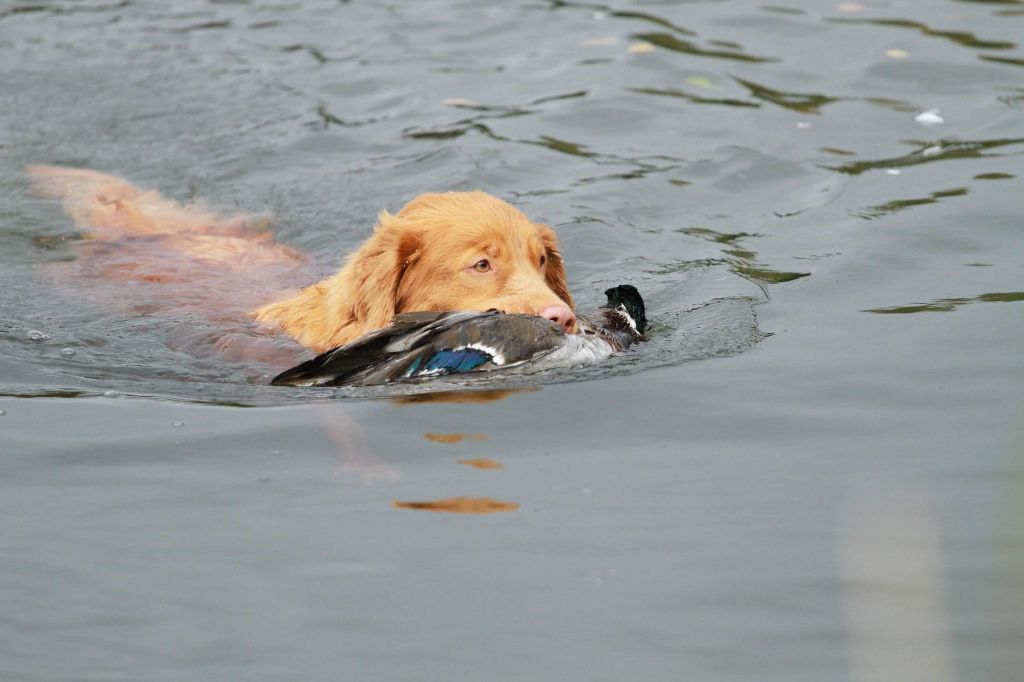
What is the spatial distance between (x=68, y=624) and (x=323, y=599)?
633mm

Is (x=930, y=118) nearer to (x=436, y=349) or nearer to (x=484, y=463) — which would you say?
(x=436, y=349)

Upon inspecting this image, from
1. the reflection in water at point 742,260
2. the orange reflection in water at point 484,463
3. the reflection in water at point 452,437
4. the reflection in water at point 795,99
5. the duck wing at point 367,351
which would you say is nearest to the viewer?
the orange reflection in water at point 484,463

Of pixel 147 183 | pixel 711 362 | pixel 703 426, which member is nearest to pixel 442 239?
pixel 711 362

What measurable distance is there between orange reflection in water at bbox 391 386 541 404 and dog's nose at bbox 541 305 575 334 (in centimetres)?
33

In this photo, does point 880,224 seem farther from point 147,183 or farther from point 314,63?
point 314,63

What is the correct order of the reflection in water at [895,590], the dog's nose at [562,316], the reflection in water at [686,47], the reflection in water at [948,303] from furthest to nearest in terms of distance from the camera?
the reflection in water at [686,47]
the reflection in water at [948,303]
the dog's nose at [562,316]
the reflection in water at [895,590]

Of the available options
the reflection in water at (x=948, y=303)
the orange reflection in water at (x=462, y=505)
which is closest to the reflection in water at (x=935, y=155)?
the reflection in water at (x=948, y=303)

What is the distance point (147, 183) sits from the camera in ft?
31.0

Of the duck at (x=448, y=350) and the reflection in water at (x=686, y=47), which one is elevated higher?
the reflection in water at (x=686, y=47)

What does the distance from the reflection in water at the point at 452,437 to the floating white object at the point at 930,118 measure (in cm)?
610

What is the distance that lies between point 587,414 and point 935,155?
4932 millimetres

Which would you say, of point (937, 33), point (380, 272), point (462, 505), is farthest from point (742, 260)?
point (937, 33)

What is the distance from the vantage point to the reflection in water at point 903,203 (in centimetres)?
792

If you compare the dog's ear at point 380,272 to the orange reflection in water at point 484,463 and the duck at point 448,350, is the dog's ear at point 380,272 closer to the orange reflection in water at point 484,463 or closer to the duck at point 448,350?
the duck at point 448,350
